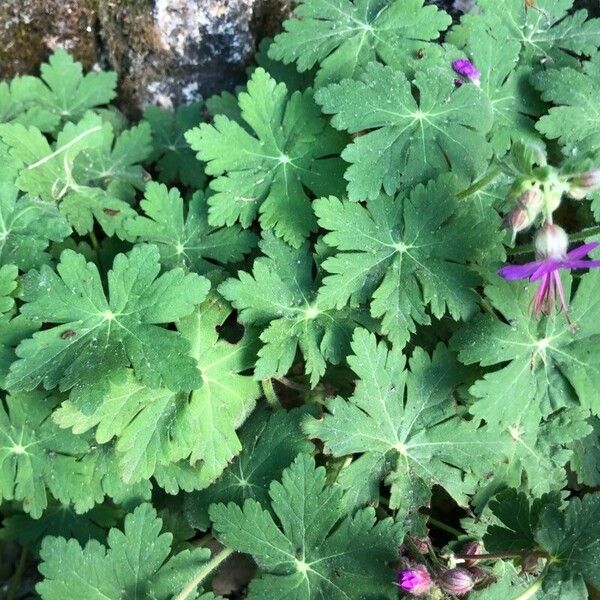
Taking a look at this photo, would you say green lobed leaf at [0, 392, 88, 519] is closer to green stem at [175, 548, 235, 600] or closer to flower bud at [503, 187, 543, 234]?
green stem at [175, 548, 235, 600]

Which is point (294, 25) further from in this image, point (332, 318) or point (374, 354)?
point (374, 354)

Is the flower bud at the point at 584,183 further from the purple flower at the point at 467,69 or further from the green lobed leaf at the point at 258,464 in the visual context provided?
the green lobed leaf at the point at 258,464

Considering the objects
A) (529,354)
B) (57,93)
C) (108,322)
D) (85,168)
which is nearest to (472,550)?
(529,354)

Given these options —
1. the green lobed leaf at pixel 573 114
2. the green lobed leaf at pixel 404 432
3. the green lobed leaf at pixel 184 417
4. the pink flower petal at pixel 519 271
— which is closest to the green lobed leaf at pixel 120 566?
the green lobed leaf at pixel 184 417

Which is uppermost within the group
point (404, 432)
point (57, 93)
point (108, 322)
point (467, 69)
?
point (57, 93)

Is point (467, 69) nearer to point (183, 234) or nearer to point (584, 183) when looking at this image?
point (584, 183)

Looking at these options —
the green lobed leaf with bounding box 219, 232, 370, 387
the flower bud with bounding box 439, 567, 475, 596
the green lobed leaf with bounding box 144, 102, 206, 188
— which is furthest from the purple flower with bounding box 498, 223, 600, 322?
the green lobed leaf with bounding box 144, 102, 206, 188
